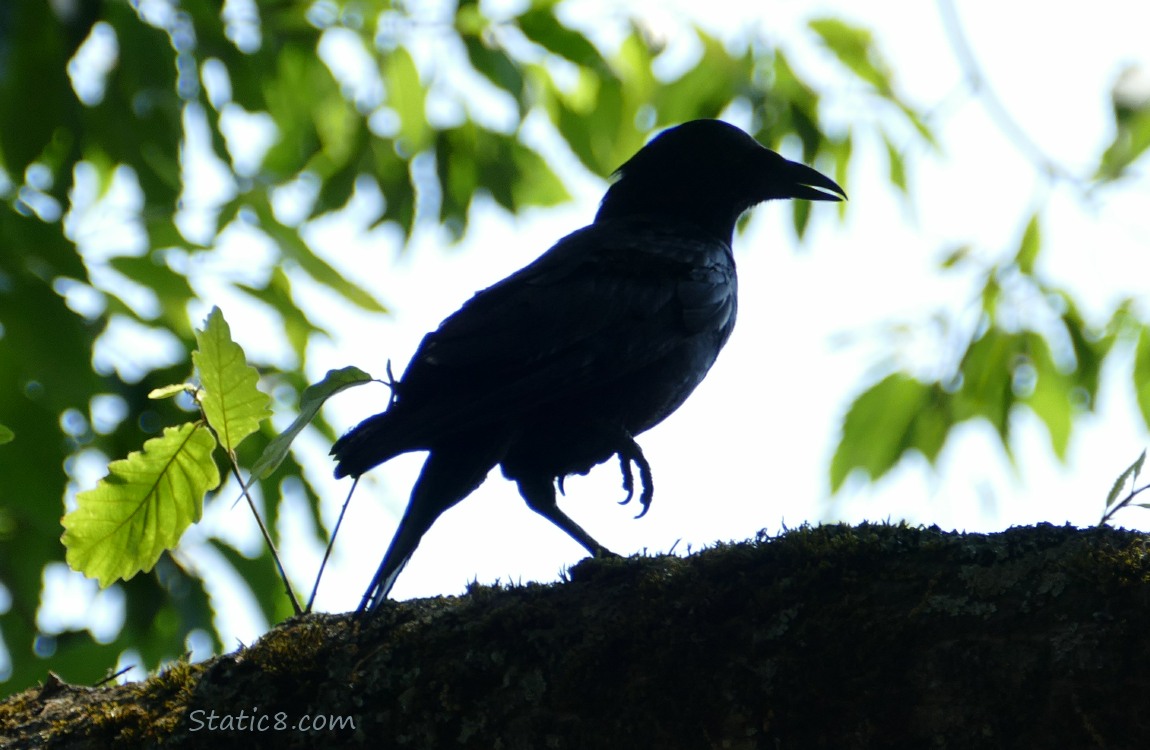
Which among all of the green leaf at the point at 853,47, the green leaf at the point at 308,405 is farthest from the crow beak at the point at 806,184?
the green leaf at the point at 308,405

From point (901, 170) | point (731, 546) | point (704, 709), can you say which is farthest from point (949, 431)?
point (704, 709)

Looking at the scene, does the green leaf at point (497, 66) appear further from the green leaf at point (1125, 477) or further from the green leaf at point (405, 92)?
the green leaf at point (1125, 477)

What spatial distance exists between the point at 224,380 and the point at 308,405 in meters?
0.21

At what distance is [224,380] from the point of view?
95.5 inches

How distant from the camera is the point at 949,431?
4684mm

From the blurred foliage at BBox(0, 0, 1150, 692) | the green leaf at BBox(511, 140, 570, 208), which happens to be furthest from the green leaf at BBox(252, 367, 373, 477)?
the green leaf at BBox(511, 140, 570, 208)

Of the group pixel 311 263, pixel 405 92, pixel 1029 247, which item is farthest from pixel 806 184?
pixel 311 263

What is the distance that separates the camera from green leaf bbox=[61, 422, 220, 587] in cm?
245

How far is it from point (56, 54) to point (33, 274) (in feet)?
2.12

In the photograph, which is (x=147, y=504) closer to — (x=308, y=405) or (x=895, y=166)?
(x=308, y=405)

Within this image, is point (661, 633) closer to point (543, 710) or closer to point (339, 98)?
point (543, 710)

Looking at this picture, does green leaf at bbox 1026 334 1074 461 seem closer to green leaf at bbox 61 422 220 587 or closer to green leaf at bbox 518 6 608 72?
green leaf at bbox 518 6 608 72

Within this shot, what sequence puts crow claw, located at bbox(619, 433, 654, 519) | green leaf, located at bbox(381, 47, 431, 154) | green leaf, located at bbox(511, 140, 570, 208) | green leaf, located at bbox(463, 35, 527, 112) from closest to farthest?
1. crow claw, located at bbox(619, 433, 654, 519)
2. green leaf, located at bbox(463, 35, 527, 112)
3. green leaf, located at bbox(381, 47, 431, 154)
4. green leaf, located at bbox(511, 140, 570, 208)

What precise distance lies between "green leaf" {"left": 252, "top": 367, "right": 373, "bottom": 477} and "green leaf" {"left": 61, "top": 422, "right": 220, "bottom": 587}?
0.18 m
